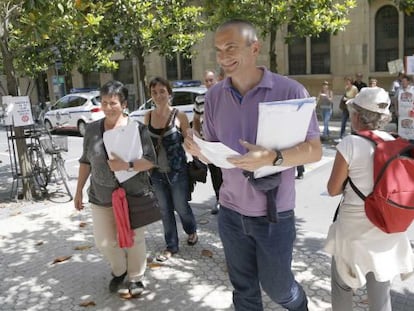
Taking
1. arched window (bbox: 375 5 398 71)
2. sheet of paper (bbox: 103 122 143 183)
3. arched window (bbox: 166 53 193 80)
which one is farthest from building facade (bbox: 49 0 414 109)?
sheet of paper (bbox: 103 122 143 183)

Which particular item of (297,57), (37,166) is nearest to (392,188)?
(37,166)

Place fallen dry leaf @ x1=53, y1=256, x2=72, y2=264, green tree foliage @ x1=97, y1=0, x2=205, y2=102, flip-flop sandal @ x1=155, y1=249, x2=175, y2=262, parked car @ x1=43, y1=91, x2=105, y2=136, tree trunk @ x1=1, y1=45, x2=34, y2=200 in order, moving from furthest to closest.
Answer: parked car @ x1=43, y1=91, x2=105, y2=136 → green tree foliage @ x1=97, y1=0, x2=205, y2=102 → tree trunk @ x1=1, y1=45, x2=34, y2=200 → fallen dry leaf @ x1=53, y1=256, x2=72, y2=264 → flip-flop sandal @ x1=155, y1=249, x2=175, y2=262

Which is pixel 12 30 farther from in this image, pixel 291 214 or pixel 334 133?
pixel 334 133

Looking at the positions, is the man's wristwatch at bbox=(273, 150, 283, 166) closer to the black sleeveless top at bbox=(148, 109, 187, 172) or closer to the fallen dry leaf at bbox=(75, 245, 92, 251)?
the black sleeveless top at bbox=(148, 109, 187, 172)

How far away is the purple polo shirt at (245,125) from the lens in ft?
8.05

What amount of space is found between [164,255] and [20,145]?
3776mm

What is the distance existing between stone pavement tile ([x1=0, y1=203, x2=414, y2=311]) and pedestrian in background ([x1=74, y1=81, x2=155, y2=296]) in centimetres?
28

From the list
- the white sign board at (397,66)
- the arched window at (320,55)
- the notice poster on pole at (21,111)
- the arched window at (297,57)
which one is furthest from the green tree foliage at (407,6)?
the arched window at (297,57)

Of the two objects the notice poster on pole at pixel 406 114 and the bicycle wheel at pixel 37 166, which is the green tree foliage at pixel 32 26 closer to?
the bicycle wheel at pixel 37 166

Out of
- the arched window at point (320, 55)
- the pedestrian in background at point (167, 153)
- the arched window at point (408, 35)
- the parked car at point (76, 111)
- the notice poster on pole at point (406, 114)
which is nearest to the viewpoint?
the pedestrian in background at point (167, 153)

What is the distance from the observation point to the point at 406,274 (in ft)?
9.11

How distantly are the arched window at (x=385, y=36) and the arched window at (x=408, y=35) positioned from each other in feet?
1.04

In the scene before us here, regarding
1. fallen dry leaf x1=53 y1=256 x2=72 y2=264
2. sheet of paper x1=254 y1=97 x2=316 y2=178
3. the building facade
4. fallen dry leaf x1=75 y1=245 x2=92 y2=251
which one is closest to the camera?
sheet of paper x1=254 y1=97 x2=316 y2=178

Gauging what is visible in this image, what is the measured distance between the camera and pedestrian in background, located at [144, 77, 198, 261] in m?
4.40
